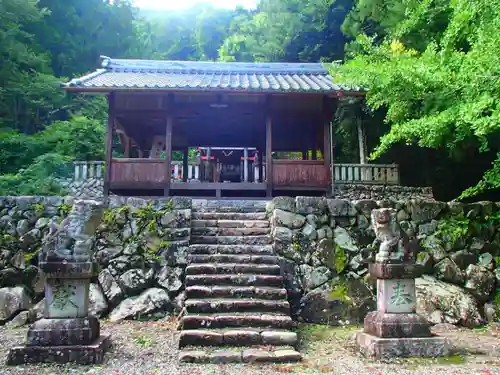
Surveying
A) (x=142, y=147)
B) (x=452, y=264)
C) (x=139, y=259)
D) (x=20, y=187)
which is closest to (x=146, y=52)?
(x=142, y=147)

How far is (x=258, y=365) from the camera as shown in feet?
13.4

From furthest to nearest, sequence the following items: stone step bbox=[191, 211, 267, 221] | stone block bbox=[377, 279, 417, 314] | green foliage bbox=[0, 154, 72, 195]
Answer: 1. green foliage bbox=[0, 154, 72, 195]
2. stone step bbox=[191, 211, 267, 221]
3. stone block bbox=[377, 279, 417, 314]

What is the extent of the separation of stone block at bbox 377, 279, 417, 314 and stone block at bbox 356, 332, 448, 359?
0.36m

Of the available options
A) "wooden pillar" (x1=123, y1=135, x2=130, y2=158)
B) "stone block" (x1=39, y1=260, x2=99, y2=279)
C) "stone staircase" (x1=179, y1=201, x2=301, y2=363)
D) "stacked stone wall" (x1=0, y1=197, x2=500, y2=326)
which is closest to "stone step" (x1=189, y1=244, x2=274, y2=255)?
"stone staircase" (x1=179, y1=201, x2=301, y2=363)

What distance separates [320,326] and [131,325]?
2.83m

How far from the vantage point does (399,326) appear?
14.7 feet

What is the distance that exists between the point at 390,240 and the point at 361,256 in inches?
69.4

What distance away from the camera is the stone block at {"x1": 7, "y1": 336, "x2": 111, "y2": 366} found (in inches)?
159

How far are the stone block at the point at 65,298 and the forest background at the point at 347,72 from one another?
209 inches

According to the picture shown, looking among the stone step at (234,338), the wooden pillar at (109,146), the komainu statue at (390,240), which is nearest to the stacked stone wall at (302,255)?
the stone step at (234,338)

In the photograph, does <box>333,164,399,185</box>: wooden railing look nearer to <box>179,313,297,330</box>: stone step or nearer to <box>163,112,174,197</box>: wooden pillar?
<box>163,112,174,197</box>: wooden pillar

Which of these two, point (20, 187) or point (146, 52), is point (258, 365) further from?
point (146, 52)

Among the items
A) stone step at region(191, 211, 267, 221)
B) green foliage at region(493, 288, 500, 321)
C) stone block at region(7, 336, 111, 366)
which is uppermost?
stone step at region(191, 211, 267, 221)

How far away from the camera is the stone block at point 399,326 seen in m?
4.46
